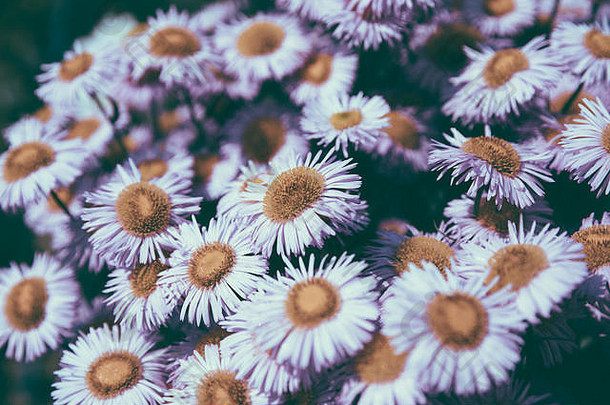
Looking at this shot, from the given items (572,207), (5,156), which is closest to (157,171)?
(5,156)

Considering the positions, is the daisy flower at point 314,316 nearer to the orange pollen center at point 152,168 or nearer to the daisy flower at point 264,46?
the orange pollen center at point 152,168

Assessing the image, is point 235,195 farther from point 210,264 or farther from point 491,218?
point 491,218

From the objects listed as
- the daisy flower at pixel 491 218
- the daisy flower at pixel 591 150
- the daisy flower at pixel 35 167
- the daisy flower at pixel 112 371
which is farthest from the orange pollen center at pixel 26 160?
the daisy flower at pixel 591 150

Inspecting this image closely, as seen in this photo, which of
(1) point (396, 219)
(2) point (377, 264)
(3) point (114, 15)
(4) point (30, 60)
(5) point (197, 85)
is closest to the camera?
(2) point (377, 264)

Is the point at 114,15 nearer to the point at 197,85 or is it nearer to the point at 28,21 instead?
the point at 28,21

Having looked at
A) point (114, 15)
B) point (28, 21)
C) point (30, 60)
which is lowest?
point (114, 15)
